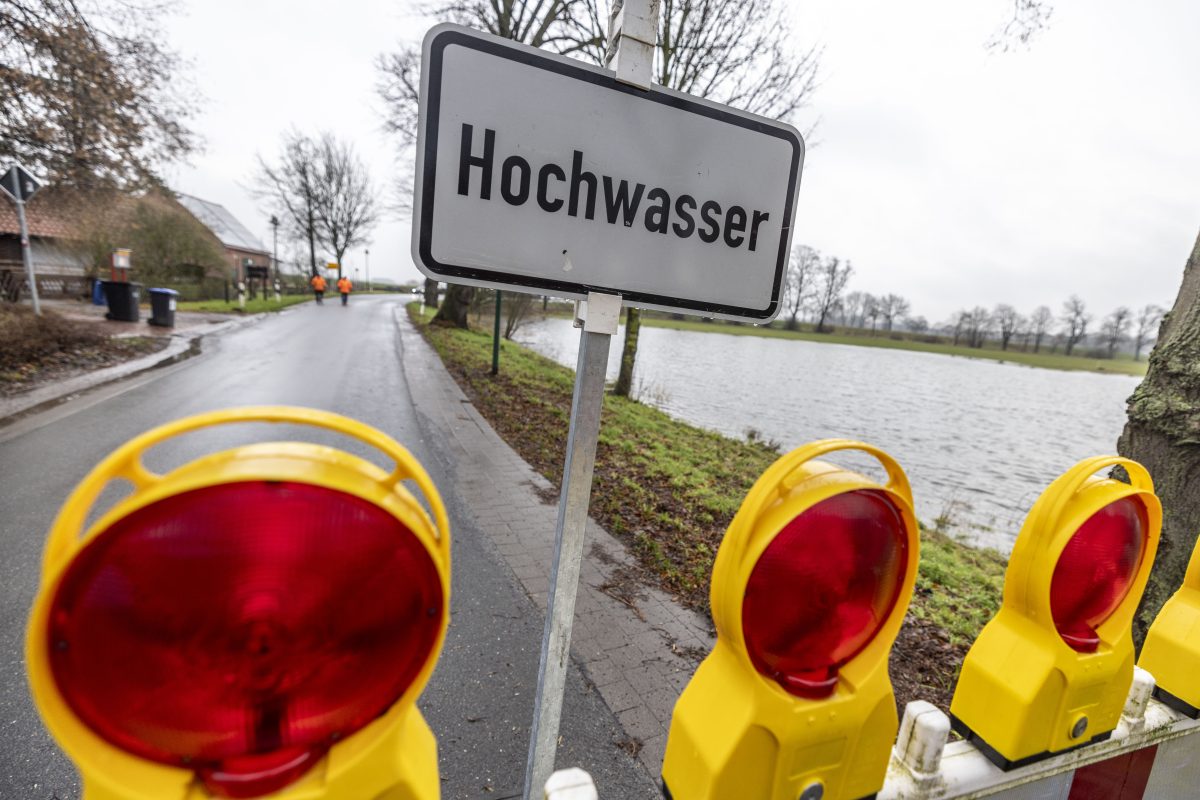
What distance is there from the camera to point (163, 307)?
42.3 ft

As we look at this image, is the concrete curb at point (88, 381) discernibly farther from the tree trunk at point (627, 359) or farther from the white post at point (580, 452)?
the tree trunk at point (627, 359)

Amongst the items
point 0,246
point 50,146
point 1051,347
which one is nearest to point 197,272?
point 0,246

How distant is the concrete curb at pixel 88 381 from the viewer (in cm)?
608

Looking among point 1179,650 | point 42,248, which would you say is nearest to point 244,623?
point 1179,650

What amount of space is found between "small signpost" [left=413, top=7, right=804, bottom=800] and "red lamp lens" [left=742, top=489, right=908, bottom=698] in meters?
0.47

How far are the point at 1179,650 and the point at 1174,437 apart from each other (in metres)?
1.01

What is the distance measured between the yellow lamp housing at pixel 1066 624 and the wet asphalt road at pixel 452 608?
1.36 metres

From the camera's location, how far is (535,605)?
324cm

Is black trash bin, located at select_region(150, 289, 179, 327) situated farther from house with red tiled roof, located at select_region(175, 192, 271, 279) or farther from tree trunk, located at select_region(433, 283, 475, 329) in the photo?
house with red tiled roof, located at select_region(175, 192, 271, 279)

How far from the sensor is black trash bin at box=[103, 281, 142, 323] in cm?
1276

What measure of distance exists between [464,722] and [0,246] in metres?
29.5

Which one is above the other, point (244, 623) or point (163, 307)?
point (244, 623)

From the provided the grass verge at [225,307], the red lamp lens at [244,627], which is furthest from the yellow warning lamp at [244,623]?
the grass verge at [225,307]

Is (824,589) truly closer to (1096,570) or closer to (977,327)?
(1096,570)
